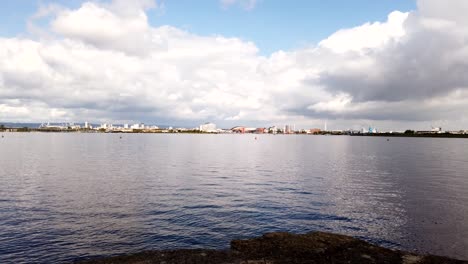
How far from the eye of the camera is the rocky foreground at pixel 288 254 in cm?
2309

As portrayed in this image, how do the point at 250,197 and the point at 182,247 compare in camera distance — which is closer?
the point at 182,247

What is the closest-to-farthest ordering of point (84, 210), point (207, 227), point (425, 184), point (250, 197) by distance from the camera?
point (207, 227), point (84, 210), point (250, 197), point (425, 184)

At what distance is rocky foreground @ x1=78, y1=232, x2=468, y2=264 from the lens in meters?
23.1

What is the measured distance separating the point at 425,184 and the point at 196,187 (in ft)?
145

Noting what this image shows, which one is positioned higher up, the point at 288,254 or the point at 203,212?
the point at 288,254

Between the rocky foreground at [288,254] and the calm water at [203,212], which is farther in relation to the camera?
the calm water at [203,212]

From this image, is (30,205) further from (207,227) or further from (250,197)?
(250,197)

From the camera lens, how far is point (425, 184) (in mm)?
65438

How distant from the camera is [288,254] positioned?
952 inches

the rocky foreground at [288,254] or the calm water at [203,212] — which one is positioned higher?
the rocky foreground at [288,254]

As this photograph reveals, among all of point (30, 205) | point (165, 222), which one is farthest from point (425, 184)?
point (30, 205)

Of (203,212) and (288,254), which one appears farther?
(203,212)

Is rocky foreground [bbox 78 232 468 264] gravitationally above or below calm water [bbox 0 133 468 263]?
above

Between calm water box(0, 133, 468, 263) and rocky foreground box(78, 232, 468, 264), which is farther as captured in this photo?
calm water box(0, 133, 468, 263)
